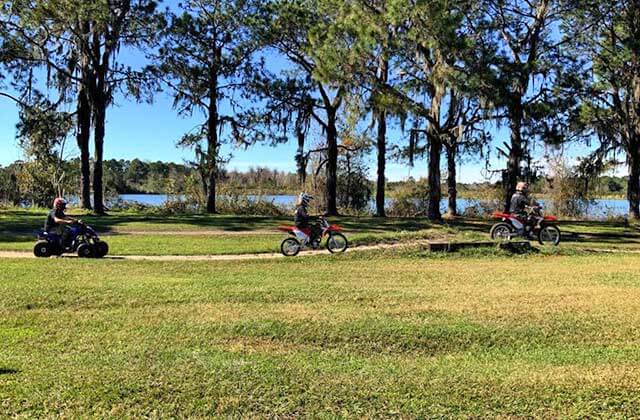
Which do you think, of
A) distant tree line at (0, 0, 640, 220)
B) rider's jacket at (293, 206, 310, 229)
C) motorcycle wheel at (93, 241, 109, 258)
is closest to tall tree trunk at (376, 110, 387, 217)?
distant tree line at (0, 0, 640, 220)

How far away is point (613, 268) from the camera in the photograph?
10.6 meters

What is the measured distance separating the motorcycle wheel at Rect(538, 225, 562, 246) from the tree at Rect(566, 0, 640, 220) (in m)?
9.49

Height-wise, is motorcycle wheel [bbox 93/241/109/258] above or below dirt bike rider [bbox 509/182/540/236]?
below

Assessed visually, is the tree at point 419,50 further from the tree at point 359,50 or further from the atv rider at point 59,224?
the atv rider at point 59,224

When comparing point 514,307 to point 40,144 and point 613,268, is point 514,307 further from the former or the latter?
point 40,144

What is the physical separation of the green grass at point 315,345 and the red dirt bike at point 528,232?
15.0 ft

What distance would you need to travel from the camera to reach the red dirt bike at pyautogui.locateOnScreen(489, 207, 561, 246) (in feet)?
45.4

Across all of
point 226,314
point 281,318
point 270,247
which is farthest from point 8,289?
point 270,247

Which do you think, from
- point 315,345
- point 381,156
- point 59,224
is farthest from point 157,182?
point 315,345

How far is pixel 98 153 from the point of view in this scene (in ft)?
80.1

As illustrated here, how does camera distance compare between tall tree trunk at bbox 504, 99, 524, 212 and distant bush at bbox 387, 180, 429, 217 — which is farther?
distant bush at bbox 387, 180, 429, 217

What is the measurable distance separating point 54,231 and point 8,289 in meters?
4.35

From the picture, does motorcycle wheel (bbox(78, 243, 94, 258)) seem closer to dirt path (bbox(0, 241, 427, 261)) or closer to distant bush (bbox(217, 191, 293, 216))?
dirt path (bbox(0, 241, 427, 261))

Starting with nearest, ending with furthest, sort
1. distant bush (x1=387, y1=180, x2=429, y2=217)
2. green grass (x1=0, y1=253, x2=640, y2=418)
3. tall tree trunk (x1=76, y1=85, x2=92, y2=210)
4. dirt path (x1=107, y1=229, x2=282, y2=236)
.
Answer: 1. green grass (x1=0, y1=253, x2=640, y2=418)
2. dirt path (x1=107, y1=229, x2=282, y2=236)
3. tall tree trunk (x1=76, y1=85, x2=92, y2=210)
4. distant bush (x1=387, y1=180, x2=429, y2=217)
